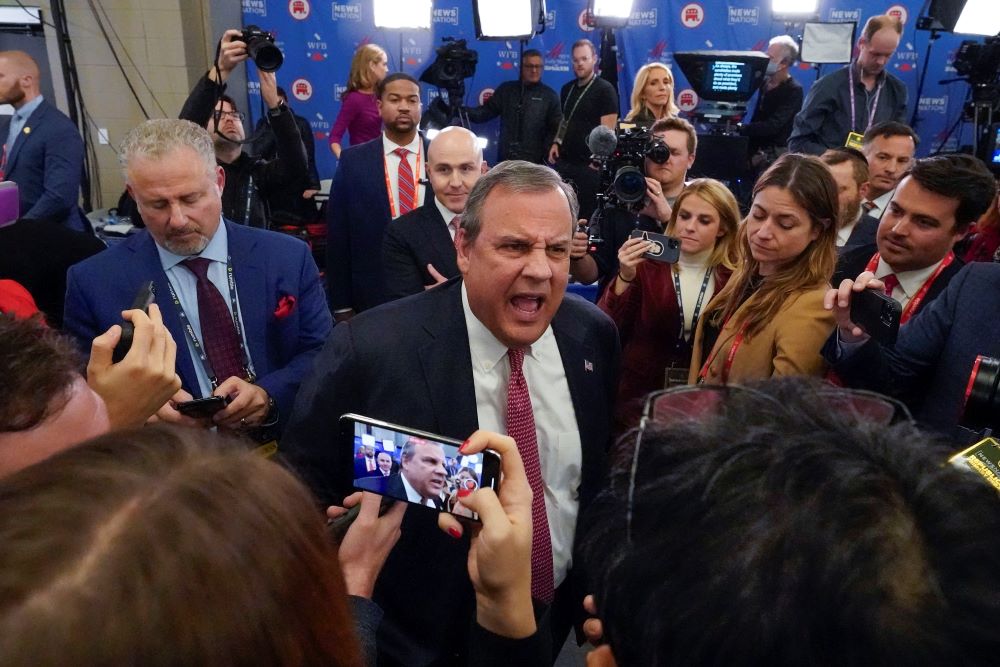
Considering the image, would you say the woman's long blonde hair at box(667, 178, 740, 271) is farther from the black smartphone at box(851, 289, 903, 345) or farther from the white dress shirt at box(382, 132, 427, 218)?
the white dress shirt at box(382, 132, 427, 218)

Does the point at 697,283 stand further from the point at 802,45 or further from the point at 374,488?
the point at 802,45

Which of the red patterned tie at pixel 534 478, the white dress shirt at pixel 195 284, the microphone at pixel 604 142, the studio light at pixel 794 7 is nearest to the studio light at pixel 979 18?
the studio light at pixel 794 7

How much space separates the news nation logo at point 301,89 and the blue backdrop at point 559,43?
0.03 feet

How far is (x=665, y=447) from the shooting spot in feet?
2.08

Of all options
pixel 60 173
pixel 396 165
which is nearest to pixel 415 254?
pixel 396 165

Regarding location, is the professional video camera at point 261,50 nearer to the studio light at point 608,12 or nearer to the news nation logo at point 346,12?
the studio light at point 608,12

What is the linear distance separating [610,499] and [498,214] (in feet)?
3.10

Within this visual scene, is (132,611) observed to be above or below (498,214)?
below

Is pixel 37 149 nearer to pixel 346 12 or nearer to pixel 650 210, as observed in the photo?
pixel 650 210

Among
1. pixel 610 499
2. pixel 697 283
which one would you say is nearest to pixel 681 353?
pixel 697 283

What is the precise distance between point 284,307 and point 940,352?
1700 mm

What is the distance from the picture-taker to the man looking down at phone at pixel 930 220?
204 cm

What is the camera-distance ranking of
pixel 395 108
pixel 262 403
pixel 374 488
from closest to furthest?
pixel 374 488
pixel 262 403
pixel 395 108

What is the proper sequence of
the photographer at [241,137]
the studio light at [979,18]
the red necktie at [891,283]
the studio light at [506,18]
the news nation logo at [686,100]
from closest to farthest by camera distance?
the red necktie at [891,283], the photographer at [241,137], the studio light at [979,18], the studio light at [506,18], the news nation logo at [686,100]
